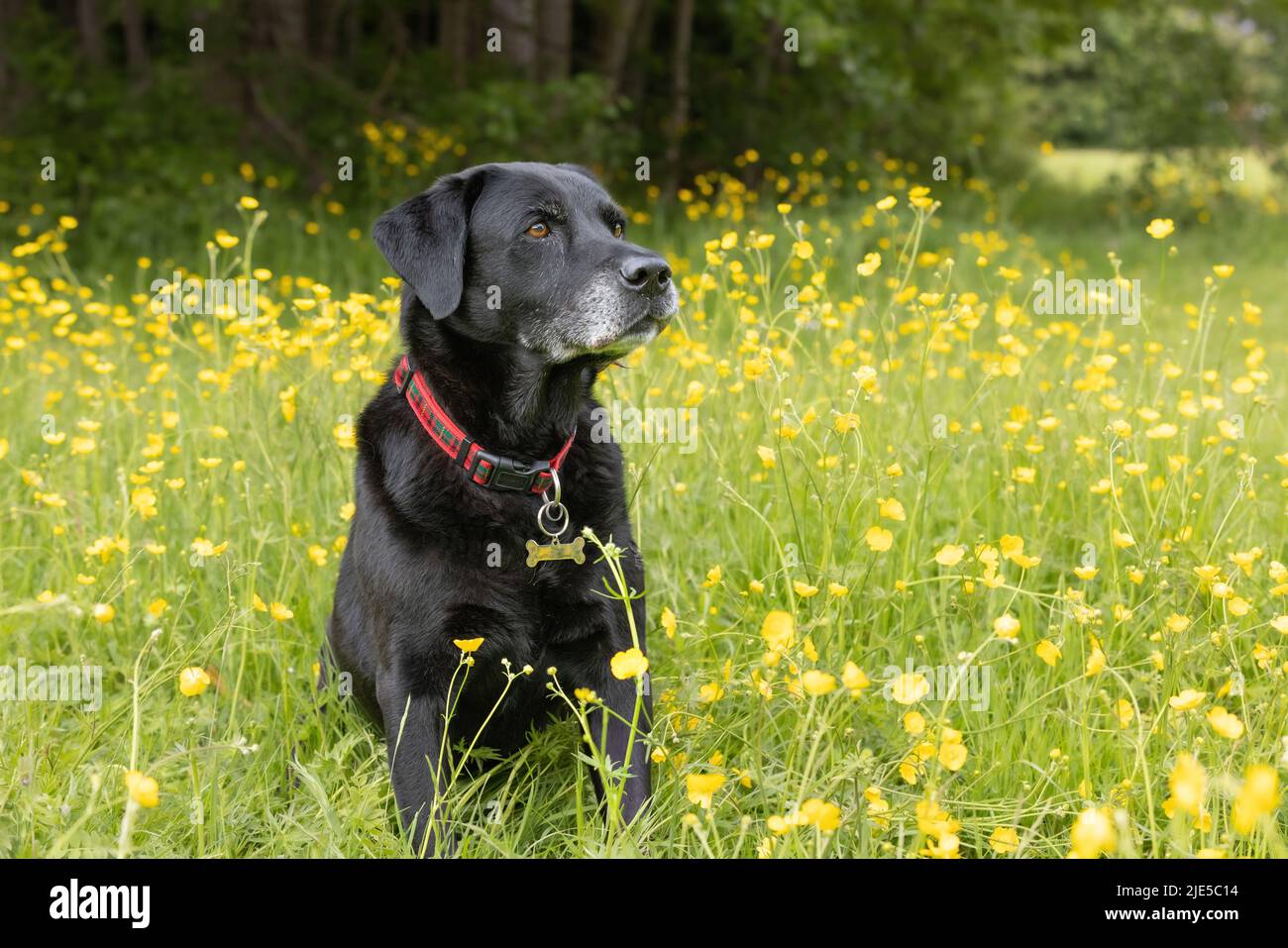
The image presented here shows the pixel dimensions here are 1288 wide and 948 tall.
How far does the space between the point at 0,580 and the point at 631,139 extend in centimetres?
667

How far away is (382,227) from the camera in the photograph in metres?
2.75

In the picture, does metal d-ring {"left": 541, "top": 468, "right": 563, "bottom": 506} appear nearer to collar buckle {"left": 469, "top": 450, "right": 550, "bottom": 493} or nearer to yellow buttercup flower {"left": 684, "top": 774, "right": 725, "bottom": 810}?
collar buckle {"left": 469, "top": 450, "right": 550, "bottom": 493}

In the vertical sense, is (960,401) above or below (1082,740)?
above

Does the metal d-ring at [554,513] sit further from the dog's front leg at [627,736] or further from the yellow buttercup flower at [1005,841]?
the yellow buttercup flower at [1005,841]

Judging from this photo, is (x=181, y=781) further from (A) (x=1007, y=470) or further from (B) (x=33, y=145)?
(B) (x=33, y=145)

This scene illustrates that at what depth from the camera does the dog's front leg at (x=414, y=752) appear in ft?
7.69

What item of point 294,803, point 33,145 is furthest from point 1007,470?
point 33,145

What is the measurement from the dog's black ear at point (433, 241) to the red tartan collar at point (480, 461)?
0.70ft

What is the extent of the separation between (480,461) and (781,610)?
0.71 m

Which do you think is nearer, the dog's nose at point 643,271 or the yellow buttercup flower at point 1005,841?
the yellow buttercup flower at point 1005,841

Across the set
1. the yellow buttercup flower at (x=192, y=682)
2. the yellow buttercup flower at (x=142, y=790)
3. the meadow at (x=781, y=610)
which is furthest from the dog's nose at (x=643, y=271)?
the yellow buttercup flower at (x=142, y=790)

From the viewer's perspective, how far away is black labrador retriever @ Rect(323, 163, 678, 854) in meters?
2.43

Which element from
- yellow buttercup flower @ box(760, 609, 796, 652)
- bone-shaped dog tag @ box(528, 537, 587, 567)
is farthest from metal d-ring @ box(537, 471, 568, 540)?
yellow buttercup flower @ box(760, 609, 796, 652)

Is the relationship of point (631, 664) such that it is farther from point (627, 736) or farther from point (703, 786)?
point (627, 736)
